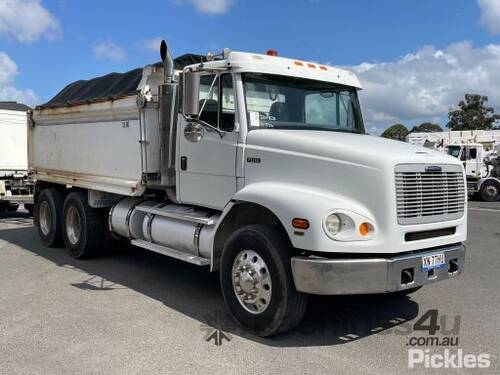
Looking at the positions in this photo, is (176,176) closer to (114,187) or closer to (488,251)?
(114,187)

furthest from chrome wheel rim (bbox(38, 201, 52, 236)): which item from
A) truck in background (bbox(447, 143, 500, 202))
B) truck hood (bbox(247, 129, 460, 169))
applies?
truck in background (bbox(447, 143, 500, 202))

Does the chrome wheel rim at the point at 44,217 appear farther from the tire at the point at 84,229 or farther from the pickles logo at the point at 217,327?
the pickles logo at the point at 217,327

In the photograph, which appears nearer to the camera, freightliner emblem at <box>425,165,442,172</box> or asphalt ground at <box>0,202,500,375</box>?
asphalt ground at <box>0,202,500,375</box>

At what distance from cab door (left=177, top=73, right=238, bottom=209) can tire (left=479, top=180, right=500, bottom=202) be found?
19511 millimetres

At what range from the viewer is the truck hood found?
4930 millimetres

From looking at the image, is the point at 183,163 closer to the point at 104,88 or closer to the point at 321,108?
the point at 321,108

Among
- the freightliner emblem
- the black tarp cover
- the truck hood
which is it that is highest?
the black tarp cover

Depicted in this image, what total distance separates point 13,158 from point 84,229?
7.10 m

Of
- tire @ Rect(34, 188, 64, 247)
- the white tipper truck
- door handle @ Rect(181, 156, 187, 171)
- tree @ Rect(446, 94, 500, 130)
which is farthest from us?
tree @ Rect(446, 94, 500, 130)

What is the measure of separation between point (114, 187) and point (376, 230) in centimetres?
447

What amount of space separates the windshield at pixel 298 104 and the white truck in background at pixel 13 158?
31.5 feet

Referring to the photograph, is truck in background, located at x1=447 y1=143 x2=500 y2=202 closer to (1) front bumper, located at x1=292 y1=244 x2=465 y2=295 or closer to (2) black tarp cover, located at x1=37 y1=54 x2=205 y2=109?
(2) black tarp cover, located at x1=37 y1=54 x2=205 y2=109

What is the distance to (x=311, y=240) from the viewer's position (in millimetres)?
4688

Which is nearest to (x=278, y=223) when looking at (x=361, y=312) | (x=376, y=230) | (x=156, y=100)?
(x=376, y=230)
